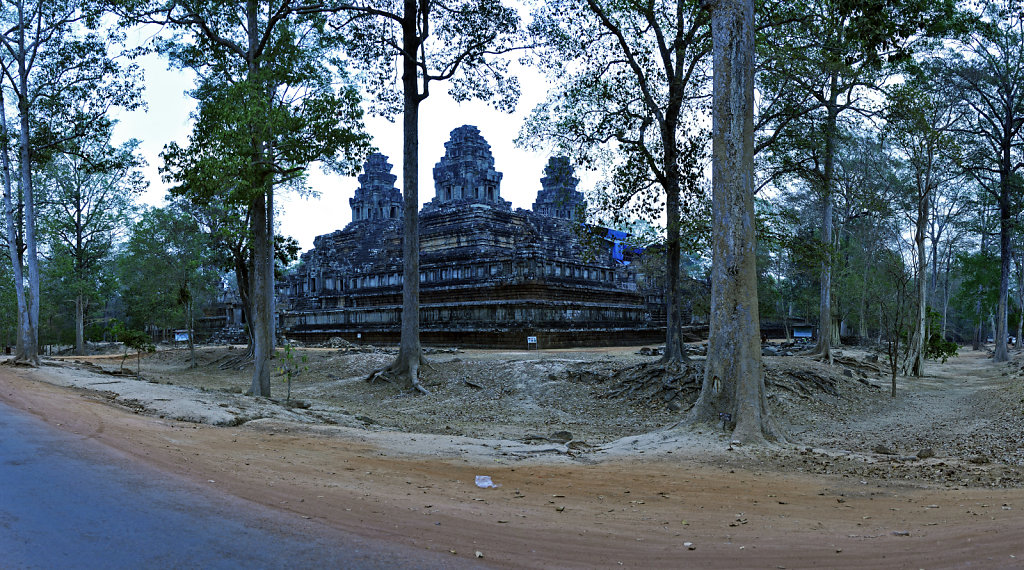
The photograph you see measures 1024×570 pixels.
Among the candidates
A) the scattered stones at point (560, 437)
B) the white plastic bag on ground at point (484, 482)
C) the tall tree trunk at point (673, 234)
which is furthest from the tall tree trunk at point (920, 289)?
the white plastic bag on ground at point (484, 482)

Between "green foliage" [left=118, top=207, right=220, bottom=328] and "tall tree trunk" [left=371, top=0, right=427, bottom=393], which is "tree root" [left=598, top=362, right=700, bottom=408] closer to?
"tall tree trunk" [left=371, top=0, right=427, bottom=393]

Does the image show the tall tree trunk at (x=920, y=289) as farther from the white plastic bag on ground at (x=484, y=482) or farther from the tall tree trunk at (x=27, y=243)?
the tall tree trunk at (x=27, y=243)

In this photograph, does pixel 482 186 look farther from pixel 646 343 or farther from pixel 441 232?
pixel 646 343

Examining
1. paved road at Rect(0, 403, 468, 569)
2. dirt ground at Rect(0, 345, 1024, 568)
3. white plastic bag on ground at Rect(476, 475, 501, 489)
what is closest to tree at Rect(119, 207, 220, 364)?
dirt ground at Rect(0, 345, 1024, 568)

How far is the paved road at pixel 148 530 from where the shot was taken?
366cm

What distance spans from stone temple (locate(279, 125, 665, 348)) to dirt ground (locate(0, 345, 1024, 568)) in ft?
20.8

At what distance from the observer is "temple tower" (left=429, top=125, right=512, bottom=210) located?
4262cm

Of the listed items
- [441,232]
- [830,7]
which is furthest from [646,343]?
[830,7]

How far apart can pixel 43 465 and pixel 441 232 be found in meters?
30.5

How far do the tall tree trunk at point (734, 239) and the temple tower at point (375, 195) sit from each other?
4818cm

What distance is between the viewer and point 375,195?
55469 mm

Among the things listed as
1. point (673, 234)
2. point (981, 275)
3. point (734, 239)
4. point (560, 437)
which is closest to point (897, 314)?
point (673, 234)

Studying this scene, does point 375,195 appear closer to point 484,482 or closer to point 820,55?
point 820,55

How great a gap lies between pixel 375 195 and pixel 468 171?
15527mm
